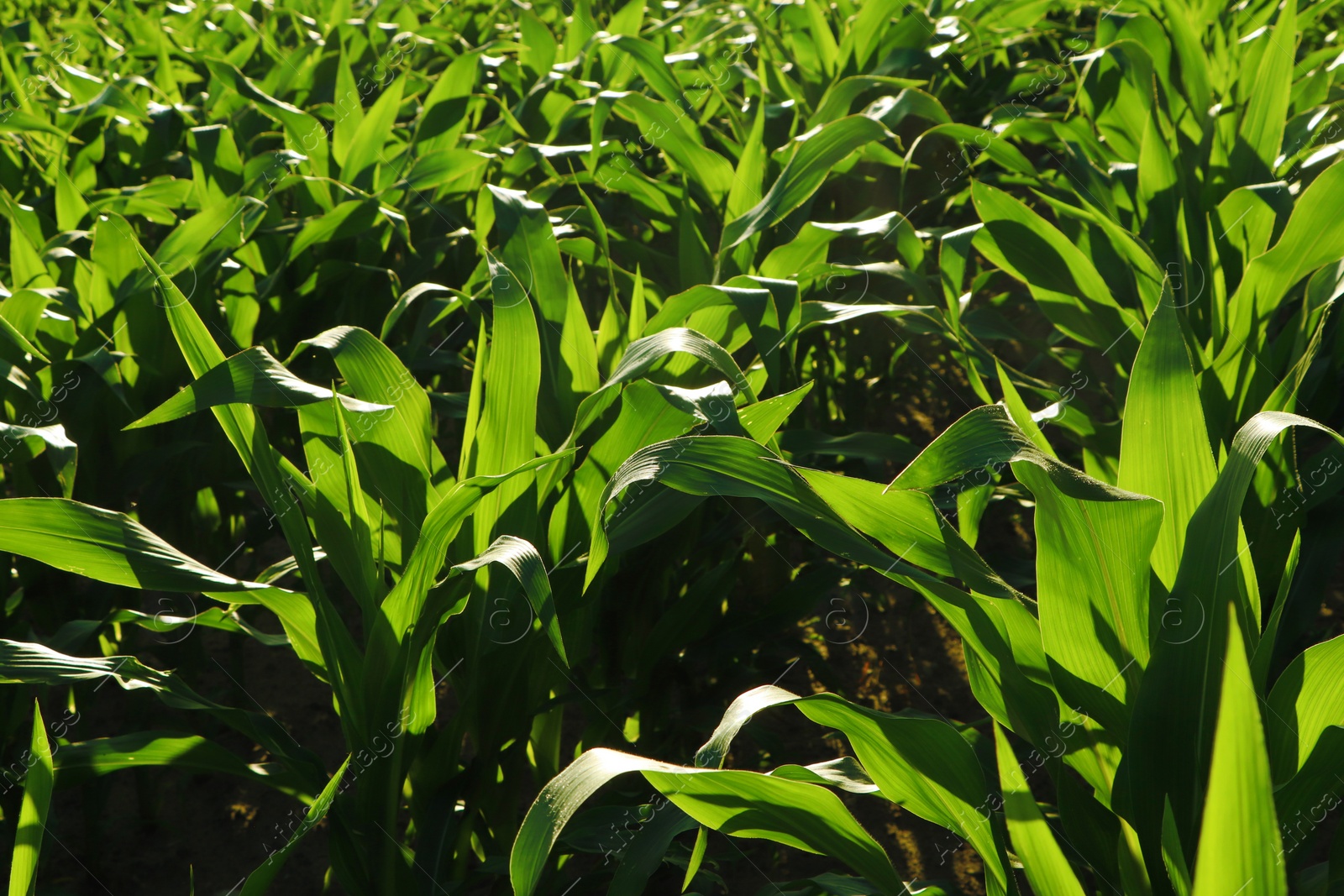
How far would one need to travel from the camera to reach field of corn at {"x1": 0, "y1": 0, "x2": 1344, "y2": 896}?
0.70m

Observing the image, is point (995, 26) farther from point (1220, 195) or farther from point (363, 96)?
point (363, 96)

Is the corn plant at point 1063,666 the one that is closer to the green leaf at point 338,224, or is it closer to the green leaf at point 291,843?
the green leaf at point 291,843

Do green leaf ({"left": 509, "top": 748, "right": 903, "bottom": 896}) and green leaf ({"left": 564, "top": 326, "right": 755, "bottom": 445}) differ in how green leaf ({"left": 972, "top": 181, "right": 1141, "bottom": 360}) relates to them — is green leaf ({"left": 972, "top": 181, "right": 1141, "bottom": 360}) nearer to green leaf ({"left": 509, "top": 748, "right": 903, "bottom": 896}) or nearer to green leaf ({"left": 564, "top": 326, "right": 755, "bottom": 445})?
green leaf ({"left": 564, "top": 326, "right": 755, "bottom": 445})

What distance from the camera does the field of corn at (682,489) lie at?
0.70m

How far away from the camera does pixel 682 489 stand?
730 millimetres

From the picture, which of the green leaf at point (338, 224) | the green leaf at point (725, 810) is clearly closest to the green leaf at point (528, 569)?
the green leaf at point (725, 810)

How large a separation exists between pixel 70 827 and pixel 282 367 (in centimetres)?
99

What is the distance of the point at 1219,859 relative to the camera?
49 cm

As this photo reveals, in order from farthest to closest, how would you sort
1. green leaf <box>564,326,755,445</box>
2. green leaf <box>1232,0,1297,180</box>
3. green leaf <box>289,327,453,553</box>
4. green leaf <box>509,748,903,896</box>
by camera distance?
green leaf <box>1232,0,1297,180</box> → green leaf <box>289,327,453,553</box> → green leaf <box>564,326,755,445</box> → green leaf <box>509,748,903,896</box>

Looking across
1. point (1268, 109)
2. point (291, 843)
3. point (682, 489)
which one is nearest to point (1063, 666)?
Result: point (682, 489)

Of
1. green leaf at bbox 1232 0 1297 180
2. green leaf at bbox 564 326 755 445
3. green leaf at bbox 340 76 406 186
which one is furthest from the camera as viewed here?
green leaf at bbox 340 76 406 186

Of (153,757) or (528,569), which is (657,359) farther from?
(153,757)

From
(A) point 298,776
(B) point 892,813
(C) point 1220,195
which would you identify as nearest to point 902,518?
(A) point 298,776

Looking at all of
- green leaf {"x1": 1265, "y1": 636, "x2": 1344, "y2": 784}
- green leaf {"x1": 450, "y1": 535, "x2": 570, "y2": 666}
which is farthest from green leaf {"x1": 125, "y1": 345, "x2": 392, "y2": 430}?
green leaf {"x1": 1265, "y1": 636, "x2": 1344, "y2": 784}
